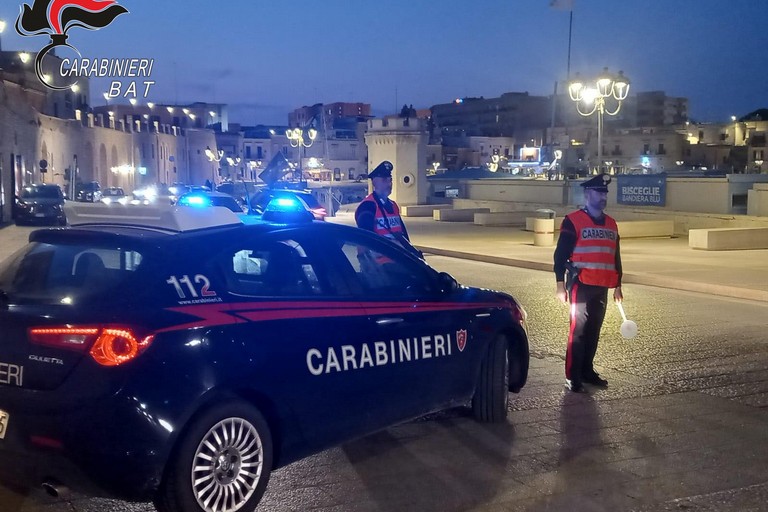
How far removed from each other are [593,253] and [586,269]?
154mm

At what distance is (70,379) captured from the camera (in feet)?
13.4

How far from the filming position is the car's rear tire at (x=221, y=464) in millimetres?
4297

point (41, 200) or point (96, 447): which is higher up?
point (41, 200)

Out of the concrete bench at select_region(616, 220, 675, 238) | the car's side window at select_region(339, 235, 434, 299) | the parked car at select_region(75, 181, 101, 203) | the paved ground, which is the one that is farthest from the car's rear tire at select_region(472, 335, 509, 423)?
the parked car at select_region(75, 181, 101, 203)

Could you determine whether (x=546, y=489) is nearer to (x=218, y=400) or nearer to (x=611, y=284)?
(x=218, y=400)

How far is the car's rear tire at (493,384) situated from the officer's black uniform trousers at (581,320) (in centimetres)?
127

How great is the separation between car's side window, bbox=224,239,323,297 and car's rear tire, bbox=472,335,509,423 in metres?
1.79

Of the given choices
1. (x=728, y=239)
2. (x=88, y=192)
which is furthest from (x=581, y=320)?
(x=88, y=192)

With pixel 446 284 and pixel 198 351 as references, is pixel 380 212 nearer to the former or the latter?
pixel 446 284

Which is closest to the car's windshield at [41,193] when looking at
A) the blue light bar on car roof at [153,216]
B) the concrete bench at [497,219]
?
the concrete bench at [497,219]

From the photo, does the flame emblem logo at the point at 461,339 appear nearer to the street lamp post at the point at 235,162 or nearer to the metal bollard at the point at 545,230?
the metal bollard at the point at 545,230

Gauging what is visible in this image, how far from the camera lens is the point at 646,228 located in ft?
88.6

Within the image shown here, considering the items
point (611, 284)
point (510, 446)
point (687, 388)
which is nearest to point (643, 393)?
point (687, 388)

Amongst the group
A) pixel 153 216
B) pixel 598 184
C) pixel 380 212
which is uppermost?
pixel 598 184
